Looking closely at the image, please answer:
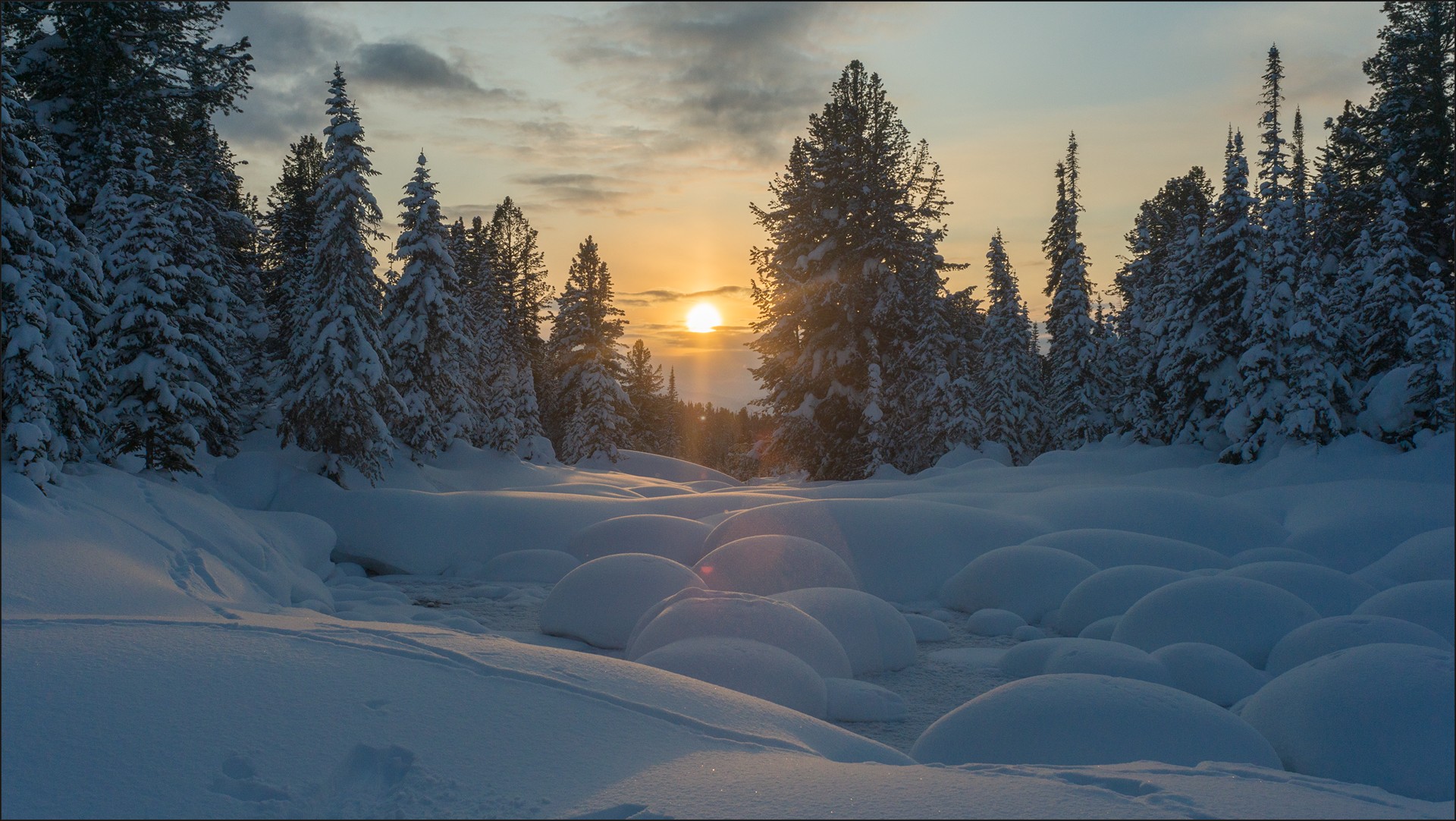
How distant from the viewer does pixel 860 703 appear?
25.1 feet

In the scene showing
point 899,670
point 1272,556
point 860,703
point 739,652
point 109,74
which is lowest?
point 899,670

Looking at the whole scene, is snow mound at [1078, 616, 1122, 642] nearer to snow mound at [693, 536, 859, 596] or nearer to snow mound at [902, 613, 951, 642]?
snow mound at [902, 613, 951, 642]

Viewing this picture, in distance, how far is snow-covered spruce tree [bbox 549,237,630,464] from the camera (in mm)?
42312

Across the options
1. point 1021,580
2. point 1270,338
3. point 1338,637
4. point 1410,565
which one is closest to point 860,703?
point 1338,637

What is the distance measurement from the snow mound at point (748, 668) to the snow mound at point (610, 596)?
2946 millimetres

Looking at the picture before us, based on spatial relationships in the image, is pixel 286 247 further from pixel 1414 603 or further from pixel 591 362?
pixel 1414 603

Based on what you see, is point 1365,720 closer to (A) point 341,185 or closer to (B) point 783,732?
(B) point 783,732

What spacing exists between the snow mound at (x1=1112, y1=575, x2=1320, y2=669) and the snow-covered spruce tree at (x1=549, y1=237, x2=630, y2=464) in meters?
34.8

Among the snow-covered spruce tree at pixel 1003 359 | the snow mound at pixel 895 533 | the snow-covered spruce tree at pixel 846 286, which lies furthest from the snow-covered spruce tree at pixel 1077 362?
the snow mound at pixel 895 533

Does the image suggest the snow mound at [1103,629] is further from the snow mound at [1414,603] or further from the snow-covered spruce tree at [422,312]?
the snow-covered spruce tree at [422,312]

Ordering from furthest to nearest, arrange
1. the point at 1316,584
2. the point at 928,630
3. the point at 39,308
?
the point at 928,630 < the point at 1316,584 < the point at 39,308

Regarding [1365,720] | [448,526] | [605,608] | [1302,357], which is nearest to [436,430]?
[448,526]

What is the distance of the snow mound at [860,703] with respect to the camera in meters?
7.62

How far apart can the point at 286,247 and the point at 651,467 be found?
2024 centimetres
